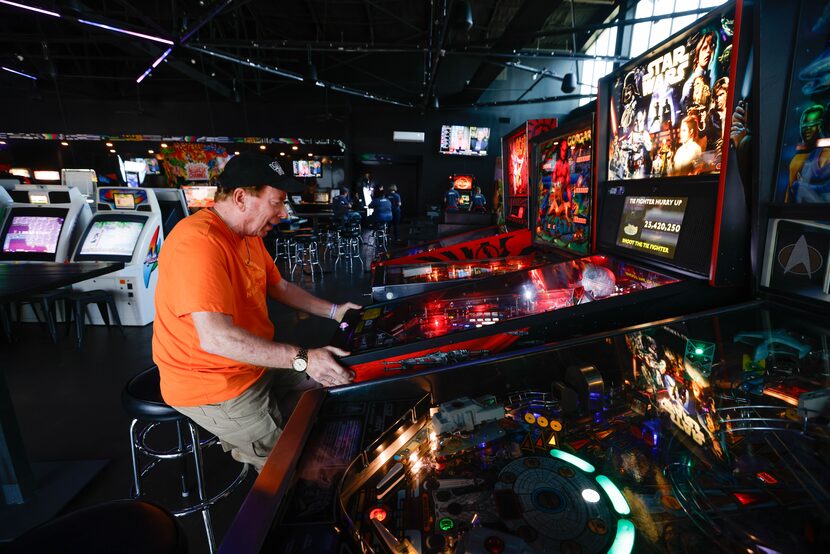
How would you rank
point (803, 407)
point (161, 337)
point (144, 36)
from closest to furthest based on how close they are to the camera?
point (803, 407) → point (161, 337) → point (144, 36)

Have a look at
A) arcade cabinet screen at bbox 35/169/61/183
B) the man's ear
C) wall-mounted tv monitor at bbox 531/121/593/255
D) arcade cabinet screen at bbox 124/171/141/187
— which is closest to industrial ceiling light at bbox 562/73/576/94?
wall-mounted tv monitor at bbox 531/121/593/255

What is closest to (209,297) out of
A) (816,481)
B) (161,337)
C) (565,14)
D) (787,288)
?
(161,337)

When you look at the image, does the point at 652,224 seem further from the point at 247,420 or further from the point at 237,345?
the point at 247,420

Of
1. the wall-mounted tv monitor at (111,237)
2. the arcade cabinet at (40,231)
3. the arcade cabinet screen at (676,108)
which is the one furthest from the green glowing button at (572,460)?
the arcade cabinet at (40,231)

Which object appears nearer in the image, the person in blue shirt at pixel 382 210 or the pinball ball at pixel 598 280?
the pinball ball at pixel 598 280

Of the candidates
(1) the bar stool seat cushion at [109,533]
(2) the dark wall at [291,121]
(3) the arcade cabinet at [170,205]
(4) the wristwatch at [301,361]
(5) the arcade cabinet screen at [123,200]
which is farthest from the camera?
(2) the dark wall at [291,121]

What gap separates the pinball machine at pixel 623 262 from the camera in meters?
1.18

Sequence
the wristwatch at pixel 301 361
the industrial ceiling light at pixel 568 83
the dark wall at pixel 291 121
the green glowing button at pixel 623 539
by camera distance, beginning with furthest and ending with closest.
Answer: the dark wall at pixel 291 121, the industrial ceiling light at pixel 568 83, the wristwatch at pixel 301 361, the green glowing button at pixel 623 539

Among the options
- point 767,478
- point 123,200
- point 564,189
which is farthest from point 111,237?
point 767,478

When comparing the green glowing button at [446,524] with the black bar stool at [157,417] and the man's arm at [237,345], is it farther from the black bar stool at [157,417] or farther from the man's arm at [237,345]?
the black bar stool at [157,417]

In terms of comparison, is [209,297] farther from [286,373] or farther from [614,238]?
[614,238]

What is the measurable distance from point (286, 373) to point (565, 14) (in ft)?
35.6

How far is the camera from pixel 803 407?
788 millimetres

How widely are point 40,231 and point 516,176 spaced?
488cm
